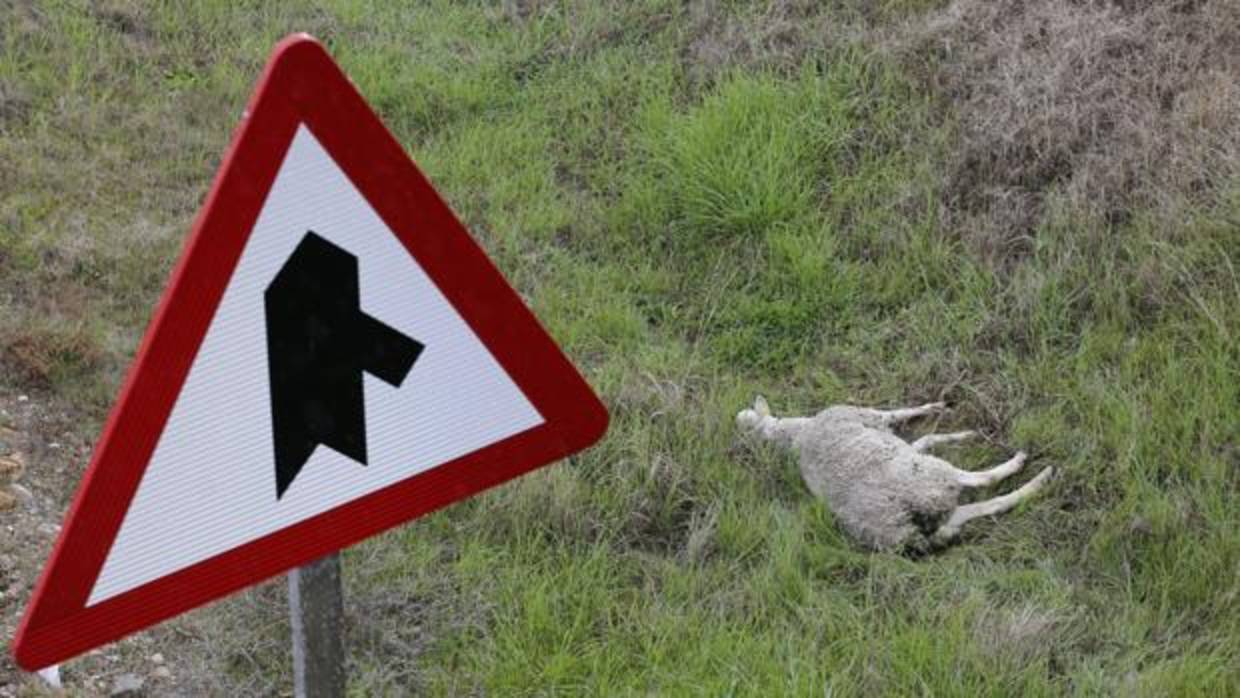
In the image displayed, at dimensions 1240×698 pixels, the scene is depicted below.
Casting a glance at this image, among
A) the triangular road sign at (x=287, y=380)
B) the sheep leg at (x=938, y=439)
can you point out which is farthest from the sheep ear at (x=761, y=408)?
the triangular road sign at (x=287, y=380)

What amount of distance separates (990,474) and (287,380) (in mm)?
2610

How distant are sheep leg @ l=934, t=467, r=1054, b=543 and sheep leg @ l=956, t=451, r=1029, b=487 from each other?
2.3 inches

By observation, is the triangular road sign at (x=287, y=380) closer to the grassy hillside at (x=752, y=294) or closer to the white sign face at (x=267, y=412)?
the white sign face at (x=267, y=412)

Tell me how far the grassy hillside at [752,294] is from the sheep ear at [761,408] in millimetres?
84

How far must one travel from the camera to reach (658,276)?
525cm

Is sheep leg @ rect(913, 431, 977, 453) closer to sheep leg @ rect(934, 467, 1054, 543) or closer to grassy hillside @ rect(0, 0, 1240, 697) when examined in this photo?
grassy hillside @ rect(0, 0, 1240, 697)

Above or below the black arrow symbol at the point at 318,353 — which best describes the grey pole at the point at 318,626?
below

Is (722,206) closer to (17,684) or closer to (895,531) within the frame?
(895,531)

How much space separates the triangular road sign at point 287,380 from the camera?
72.3 inches

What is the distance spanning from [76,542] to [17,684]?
6.08 feet

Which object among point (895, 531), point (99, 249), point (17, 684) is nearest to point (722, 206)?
point (895, 531)

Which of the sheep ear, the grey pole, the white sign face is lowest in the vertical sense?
the sheep ear

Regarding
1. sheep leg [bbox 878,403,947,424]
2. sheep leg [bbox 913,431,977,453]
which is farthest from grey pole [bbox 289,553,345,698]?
sheep leg [bbox 878,403,947,424]

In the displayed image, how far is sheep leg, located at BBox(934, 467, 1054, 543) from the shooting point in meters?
3.93
